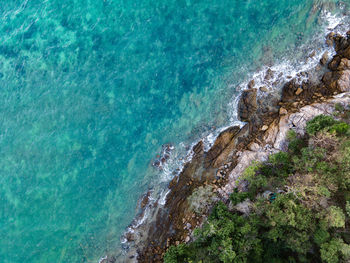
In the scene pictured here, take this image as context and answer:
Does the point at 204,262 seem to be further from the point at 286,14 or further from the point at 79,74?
the point at 286,14

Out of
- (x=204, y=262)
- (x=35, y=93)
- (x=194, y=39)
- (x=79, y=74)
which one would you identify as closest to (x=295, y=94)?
(x=194, y=39)

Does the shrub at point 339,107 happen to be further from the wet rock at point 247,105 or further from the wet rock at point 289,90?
the wet rock at point 247,105

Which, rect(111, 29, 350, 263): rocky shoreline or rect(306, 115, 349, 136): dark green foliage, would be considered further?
rect(111, 29, 350, 263): rocky shoreline

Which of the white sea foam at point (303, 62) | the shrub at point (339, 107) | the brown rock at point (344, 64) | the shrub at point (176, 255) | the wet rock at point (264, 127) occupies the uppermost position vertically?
the white sea foam at point (303, 62)

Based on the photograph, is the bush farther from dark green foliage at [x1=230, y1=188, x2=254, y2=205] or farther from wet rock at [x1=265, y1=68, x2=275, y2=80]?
dark green foliage at [x1=230, y1=188, x2=254, y2=205]

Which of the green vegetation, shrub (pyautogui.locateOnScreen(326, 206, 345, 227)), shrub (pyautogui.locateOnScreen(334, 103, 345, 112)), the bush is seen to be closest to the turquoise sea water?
the green vegetation

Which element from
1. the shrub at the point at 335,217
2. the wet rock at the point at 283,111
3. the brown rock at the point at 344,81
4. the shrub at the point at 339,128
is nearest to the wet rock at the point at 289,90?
the wet rock at the point at 283,111
